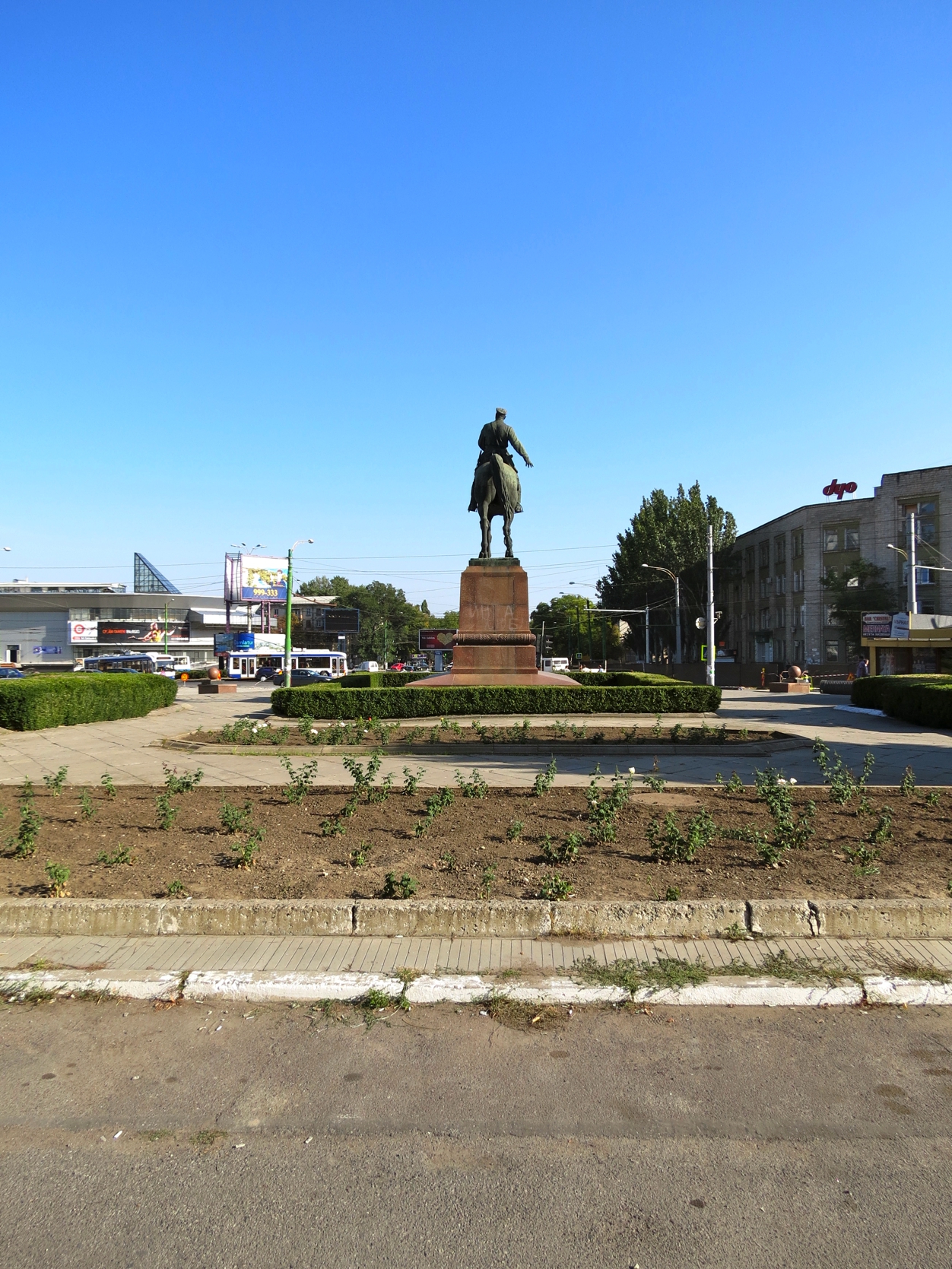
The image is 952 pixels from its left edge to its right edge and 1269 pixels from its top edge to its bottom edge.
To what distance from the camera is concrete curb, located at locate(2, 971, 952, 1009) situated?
465 centimetres

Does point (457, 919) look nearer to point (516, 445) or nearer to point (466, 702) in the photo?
point (466, 702)

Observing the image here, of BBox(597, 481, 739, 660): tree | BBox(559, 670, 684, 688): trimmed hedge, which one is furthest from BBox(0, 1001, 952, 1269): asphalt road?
BBox(597, 481, 739, 660): tree

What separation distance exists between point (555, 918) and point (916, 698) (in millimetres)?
18455

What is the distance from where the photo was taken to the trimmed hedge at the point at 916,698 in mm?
19688

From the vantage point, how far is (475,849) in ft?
23.0

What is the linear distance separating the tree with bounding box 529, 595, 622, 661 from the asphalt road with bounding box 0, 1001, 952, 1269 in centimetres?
9024

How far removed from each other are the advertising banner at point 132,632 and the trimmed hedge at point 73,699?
198ft

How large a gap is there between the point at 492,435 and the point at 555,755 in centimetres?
1317

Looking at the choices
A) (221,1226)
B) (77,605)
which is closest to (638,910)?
(221,1226)

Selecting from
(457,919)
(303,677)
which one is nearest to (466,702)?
(457,919)

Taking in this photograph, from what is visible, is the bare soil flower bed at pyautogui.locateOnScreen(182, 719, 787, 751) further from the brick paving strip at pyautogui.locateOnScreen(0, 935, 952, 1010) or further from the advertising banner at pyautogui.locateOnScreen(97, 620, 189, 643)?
the advertising banner at pyautogui.locateOnScreen(97, 620, 189, 643)

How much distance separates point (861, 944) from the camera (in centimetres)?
532

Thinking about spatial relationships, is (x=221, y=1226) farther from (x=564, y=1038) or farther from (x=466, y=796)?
(x=466, y=796)

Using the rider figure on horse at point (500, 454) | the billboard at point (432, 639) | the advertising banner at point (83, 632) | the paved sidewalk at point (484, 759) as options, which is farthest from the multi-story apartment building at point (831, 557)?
the advertising banner at point (83, 632)
